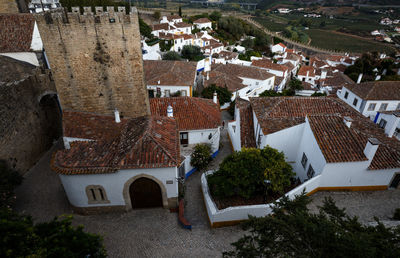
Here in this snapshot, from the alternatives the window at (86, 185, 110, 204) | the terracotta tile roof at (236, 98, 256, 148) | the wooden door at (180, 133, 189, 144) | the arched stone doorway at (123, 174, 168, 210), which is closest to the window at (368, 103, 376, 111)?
the terracotta tile roof at (236, 98, 256, 148)

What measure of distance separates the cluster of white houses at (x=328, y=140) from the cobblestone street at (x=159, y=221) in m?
1.00

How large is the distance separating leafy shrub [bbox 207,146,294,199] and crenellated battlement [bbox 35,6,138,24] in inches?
372

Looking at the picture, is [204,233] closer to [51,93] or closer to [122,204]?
[122,204]

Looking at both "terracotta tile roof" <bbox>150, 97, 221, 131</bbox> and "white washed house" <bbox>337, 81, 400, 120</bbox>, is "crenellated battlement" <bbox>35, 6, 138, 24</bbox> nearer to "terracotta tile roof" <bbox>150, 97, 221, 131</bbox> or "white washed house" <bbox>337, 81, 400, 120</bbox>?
"terracotta tile roof" <bbox>150, 97, 221, 131</bbox>

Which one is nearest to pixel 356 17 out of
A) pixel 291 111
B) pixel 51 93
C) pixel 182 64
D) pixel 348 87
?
pixel 348 87

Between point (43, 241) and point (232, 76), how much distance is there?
108ft

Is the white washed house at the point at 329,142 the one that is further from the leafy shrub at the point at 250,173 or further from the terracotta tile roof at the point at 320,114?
the leafy shrub at the point at 250,173

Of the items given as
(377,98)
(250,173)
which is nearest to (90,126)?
(250,173)

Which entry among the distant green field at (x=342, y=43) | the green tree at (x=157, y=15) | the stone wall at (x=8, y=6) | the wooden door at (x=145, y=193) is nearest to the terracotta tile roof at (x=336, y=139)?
the wooden door at (x=145, y=193)

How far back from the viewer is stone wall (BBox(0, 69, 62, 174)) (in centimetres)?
1261

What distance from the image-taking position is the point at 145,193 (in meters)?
11.0

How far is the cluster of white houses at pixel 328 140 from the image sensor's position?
11.3 m

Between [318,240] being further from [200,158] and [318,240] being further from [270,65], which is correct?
[270,65]

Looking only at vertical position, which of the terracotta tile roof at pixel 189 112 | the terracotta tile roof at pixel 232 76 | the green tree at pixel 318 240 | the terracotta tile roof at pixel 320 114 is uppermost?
the green tree at pixel 318 240
